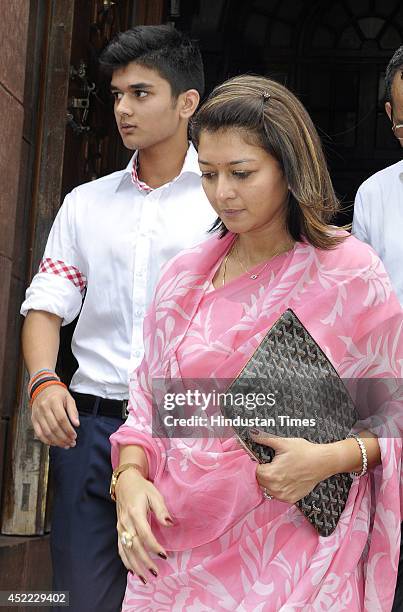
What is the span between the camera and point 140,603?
2.51 m

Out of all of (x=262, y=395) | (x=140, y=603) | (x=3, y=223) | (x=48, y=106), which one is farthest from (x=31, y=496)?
(x=262, y=395)

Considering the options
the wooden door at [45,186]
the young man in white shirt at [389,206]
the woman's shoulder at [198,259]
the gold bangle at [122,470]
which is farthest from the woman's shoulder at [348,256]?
the wooden door at [45,186]

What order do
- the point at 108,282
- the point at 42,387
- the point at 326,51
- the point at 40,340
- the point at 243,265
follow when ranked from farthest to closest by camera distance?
the point at 326,51
the point at 108,282
the point at 40,340
the point at 42,387
the point at 243,265

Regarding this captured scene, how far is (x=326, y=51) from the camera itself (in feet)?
26.2

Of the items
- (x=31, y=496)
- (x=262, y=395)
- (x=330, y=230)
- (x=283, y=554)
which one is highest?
(x=330, y=230)

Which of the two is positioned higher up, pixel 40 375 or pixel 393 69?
pixel 393 69

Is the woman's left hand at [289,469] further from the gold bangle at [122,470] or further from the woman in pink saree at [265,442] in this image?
the gold bangle at [122,470]

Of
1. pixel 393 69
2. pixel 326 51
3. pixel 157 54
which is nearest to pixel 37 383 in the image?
pixel 157 54

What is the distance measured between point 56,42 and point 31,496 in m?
1.74

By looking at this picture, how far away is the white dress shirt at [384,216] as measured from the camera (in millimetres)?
3464

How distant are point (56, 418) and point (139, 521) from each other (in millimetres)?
909

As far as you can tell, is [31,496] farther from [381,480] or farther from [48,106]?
[381,480]

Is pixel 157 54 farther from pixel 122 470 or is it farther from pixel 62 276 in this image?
pixel 122 470

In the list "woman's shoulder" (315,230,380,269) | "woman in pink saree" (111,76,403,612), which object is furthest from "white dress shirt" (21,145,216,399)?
"woman's shoulder" (315,230,380,269)
